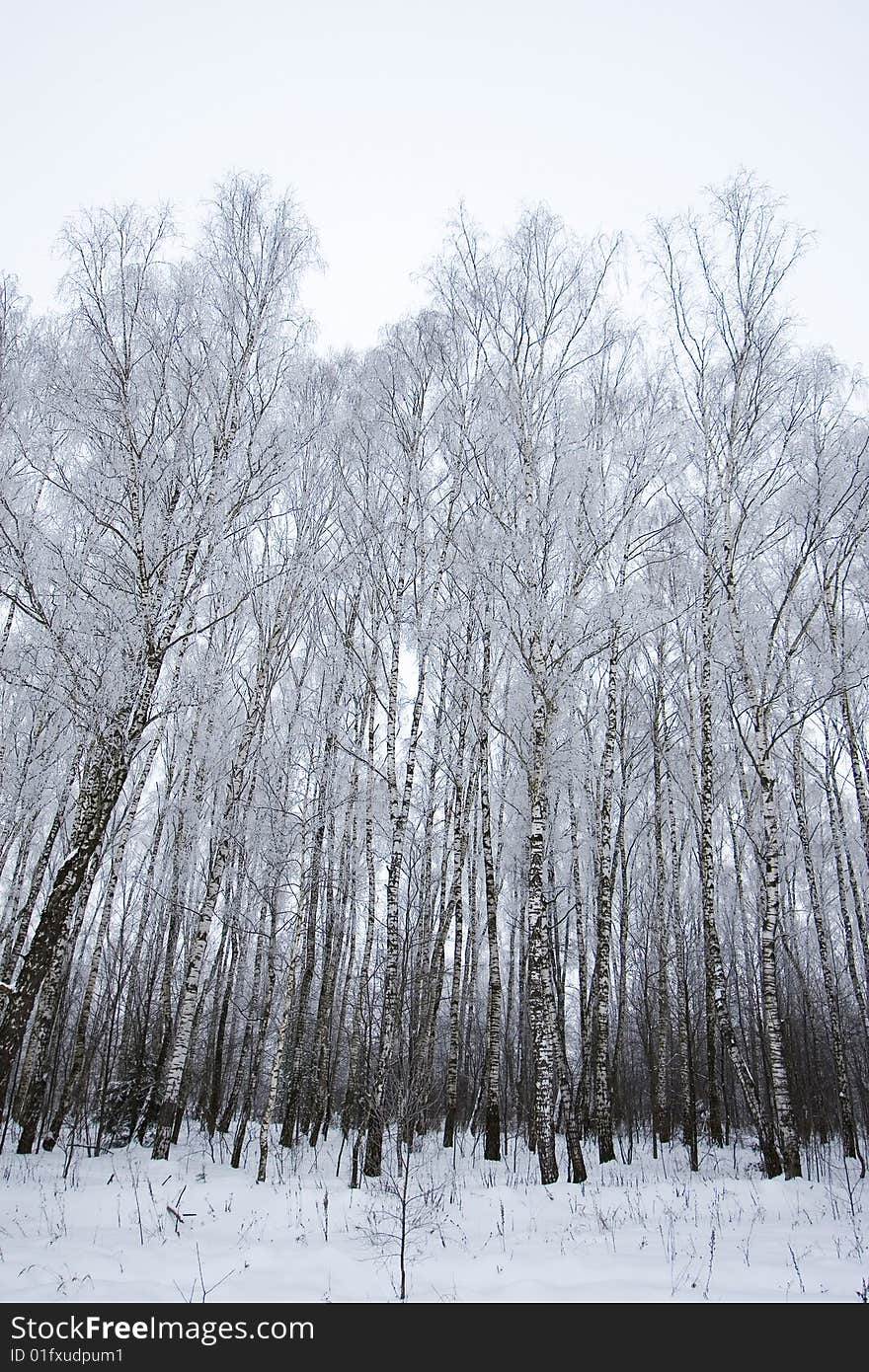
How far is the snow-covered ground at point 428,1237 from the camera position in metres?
4.79

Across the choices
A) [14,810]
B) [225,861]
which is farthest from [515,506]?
[14,810]

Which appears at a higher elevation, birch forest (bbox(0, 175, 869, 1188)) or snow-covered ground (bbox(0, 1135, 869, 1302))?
birch forest (bbox(0, 175, 869, 1188))

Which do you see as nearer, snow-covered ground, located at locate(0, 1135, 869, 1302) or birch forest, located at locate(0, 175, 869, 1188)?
snow-covered ground, located at locate(0, 1135, 869, 1302)

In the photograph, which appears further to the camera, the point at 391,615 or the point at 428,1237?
the point at 391,615

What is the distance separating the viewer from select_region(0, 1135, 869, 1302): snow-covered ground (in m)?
4.79

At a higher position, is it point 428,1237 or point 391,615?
point 391,615

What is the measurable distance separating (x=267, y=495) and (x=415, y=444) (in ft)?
9.87

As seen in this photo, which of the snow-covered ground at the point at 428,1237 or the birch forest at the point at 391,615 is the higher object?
the birch forest at the point at 391,615

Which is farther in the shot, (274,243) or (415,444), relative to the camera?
(415,444)

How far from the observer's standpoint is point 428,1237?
6.35m

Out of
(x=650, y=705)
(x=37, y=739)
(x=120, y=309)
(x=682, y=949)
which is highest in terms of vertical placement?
(x=120, y=309)

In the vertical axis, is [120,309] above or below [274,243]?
below
